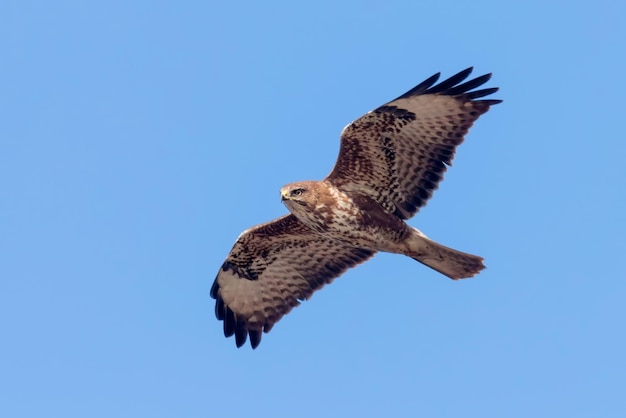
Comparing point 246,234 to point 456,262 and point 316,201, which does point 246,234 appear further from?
point 456,262

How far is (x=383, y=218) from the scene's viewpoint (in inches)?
545

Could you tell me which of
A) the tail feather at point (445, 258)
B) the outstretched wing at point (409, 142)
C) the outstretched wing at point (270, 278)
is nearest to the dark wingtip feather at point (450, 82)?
the outstretched wing at point (409, 142)

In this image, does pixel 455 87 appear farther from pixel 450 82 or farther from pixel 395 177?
pixel 395 177

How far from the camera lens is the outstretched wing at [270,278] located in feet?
48.9

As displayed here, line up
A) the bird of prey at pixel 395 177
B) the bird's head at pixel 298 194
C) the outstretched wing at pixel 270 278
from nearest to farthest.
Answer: the bird's head at pixel 298 194 < the bird of prey at pixel 395 177 < the outstretched wing at pixel 270 278

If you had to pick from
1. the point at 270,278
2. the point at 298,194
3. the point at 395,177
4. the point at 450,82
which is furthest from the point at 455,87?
the point at 270,278

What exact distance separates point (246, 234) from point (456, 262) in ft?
8.62

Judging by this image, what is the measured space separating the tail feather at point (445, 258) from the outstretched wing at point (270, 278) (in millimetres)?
1173

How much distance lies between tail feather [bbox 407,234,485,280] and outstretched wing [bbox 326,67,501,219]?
45 cm

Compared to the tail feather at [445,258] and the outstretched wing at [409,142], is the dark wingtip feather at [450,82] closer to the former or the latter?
the outstretched wing at [409,142]

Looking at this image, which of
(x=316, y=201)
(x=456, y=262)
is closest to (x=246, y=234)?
(x=316, y=201)

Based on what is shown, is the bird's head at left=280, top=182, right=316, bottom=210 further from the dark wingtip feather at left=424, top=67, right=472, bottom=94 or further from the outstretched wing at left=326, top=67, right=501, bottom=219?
the dark wingtip feather at left=424, top=67, right=472, bottom=94

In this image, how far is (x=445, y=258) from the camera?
1378 centimetres

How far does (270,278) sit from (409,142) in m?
2.67
